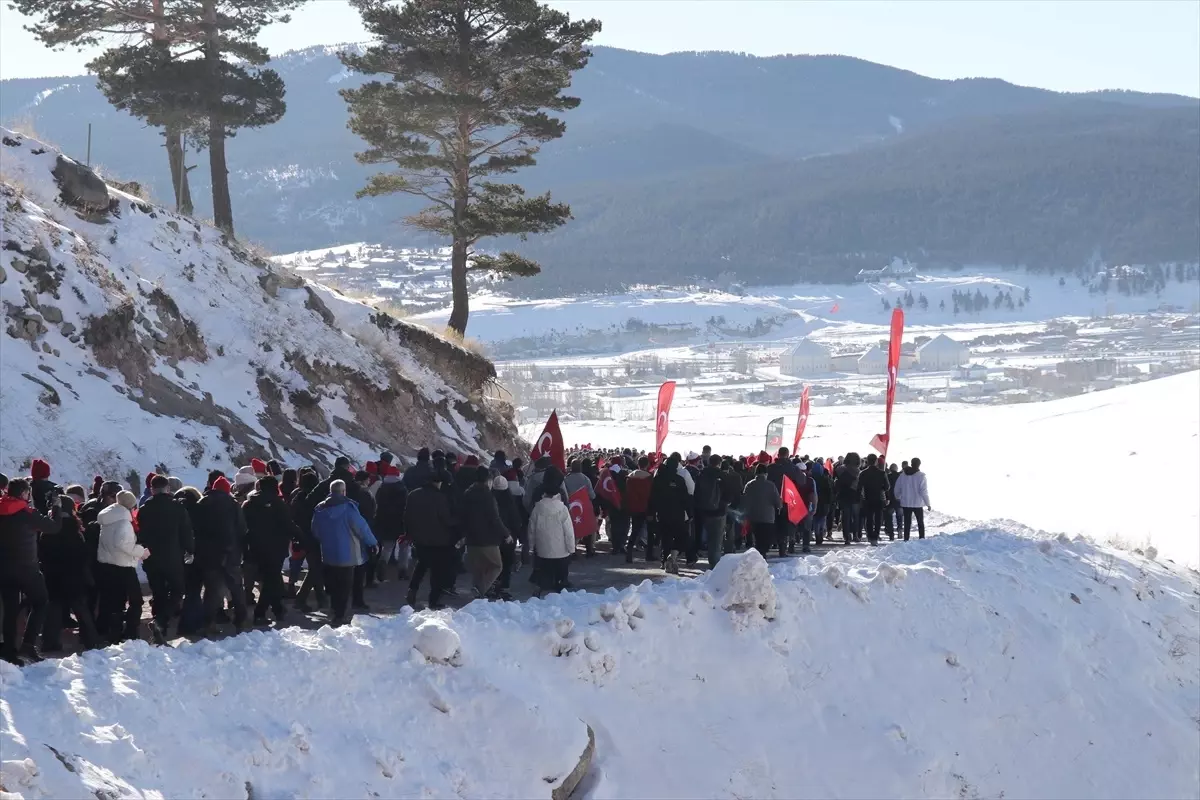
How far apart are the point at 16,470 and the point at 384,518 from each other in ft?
15.9

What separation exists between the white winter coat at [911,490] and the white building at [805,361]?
155 m

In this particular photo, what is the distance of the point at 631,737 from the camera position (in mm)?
10781

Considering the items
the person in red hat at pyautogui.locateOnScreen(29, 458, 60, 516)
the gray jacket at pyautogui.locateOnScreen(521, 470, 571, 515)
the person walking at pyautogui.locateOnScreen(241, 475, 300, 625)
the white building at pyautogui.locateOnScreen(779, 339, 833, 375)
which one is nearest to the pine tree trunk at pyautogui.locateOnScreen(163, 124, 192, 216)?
the gray jacket at pyautogui.locateOnScreen(521, 470, 571, 515)

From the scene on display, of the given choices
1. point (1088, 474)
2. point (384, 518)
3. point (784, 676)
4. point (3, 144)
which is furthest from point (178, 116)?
point (1088, 474)

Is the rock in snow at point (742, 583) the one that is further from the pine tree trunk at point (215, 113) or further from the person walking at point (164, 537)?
the pine tree trunk at point (215, 113)

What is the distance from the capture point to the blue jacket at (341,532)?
11352 mm

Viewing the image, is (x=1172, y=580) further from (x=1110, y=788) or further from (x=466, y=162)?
(x=466, y=162)

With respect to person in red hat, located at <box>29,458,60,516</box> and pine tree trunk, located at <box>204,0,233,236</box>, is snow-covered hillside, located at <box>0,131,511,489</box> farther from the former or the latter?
person in red hat, located at <box>29,458,60,516</box>

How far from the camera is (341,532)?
11359 millimetres

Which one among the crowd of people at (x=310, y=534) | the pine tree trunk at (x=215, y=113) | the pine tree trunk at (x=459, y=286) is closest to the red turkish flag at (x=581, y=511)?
the crowd of people at (x=310, y=534)

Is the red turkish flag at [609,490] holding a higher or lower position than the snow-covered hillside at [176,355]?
lower

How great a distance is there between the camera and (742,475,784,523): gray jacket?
16844 millimetres

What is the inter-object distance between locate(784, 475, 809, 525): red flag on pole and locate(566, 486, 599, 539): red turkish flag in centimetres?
319

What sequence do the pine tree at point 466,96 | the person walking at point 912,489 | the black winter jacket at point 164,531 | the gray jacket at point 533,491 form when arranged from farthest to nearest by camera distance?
1. the pine tree at point 466,96
2. the person walking at point 912,489
3. the gray jacket at point 533,491
4. the black winter jacket at point 164,531
